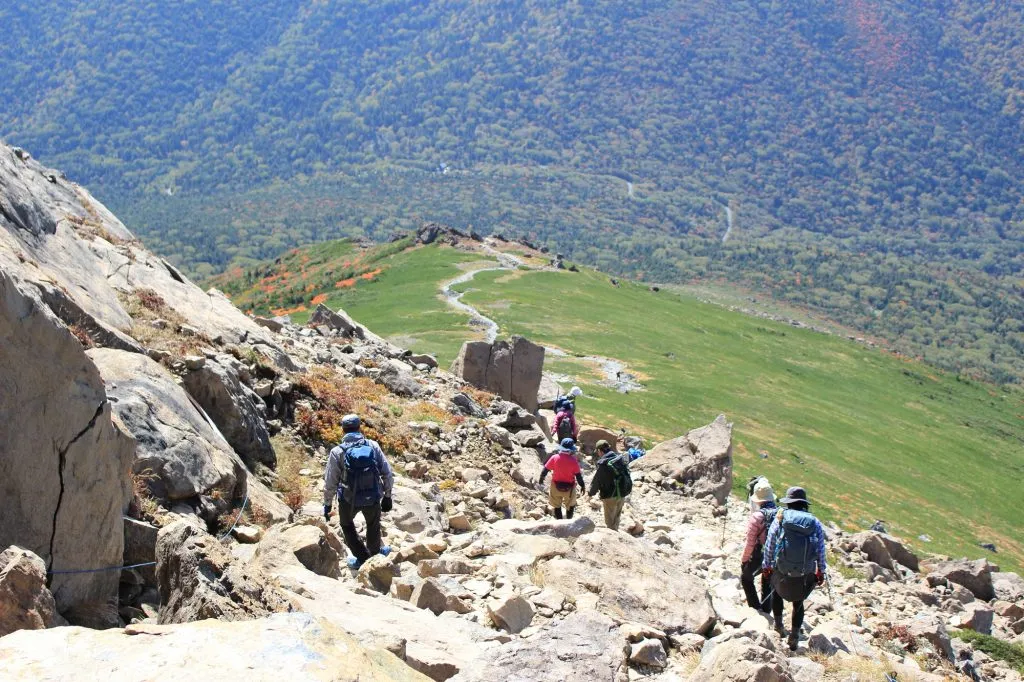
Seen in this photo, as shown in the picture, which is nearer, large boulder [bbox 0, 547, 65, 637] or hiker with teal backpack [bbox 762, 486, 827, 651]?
large boulder [bbox 0, 547, 65, 637]

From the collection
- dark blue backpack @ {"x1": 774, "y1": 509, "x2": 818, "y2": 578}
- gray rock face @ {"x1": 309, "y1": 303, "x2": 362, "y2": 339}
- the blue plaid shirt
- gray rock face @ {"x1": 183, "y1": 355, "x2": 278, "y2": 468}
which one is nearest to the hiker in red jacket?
the blue plaid shirt

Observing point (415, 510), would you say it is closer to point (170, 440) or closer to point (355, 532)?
point (355, 532)

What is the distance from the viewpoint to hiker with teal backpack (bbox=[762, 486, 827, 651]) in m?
12.8

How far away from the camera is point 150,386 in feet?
41.2

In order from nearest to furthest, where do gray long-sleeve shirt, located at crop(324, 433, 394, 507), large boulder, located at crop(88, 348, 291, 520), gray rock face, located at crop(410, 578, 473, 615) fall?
gray rock face, located at crop(410, 578, 473, 615) < large boulder, located at crop(88, 348, 291, 520) < gray long-sleeve shirt, located at crop(324, 433, 394, 507)

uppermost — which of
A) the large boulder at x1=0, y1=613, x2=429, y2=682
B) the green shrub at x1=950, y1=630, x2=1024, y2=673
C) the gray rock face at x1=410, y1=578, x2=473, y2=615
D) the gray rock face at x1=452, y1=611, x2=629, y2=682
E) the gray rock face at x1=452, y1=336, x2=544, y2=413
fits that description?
the large boulder at x1=0, y1=613, x2=429, y2=682

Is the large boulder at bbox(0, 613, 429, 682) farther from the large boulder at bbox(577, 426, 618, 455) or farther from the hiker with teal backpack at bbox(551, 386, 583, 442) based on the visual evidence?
the large boulder at bbox(577, 426, 618, 455)

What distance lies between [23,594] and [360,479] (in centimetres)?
584

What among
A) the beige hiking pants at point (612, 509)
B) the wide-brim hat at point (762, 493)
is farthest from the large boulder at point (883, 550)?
the wide-brim hat at point (762, 493)

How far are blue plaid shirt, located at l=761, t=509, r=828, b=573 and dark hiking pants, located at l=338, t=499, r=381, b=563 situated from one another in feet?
18.7

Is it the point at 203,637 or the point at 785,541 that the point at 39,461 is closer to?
the point at 203,637

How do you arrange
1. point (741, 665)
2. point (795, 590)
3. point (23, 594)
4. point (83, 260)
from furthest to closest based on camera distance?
point (83, 260) < point (795, 590) < point (741, 665) < point (23, 594)

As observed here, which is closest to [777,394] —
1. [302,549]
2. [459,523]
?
[459,523]

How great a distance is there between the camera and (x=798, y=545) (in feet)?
42.1
